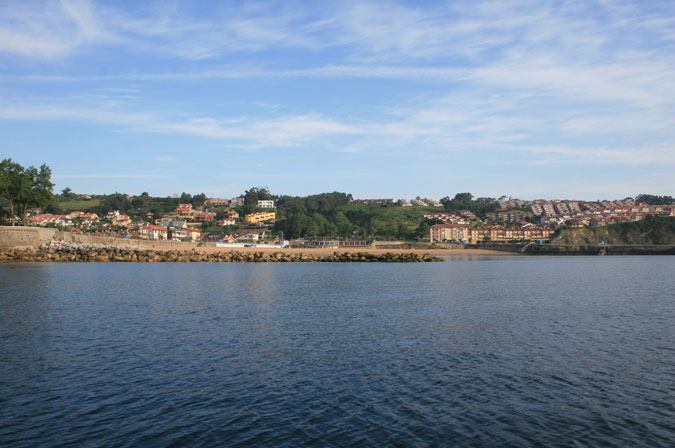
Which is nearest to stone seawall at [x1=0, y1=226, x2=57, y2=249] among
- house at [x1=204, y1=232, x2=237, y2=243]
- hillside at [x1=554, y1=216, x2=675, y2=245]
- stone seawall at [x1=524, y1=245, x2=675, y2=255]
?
house at [x1=204, y1=232, x2=237, y2=243]

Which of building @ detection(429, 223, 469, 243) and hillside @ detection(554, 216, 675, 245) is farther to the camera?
building @ detection(429, 223, 469, 243)

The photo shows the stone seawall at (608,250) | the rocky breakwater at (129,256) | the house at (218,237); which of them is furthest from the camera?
the house at (218,237)

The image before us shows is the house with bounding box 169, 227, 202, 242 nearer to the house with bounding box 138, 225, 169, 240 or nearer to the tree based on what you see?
the house with bounding box 138, 225, 169, 240

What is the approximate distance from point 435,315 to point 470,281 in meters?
21.2

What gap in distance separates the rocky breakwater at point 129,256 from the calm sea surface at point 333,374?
44540mm

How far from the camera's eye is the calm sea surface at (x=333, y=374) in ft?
32.9

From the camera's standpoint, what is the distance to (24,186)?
72.3m

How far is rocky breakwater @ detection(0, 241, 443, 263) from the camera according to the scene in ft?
216

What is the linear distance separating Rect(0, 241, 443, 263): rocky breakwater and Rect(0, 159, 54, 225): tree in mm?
9073

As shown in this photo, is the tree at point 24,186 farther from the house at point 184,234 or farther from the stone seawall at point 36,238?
the house at point 184,234

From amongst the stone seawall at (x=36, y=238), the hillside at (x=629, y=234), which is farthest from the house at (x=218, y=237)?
the hillside at (x=629, y=234)

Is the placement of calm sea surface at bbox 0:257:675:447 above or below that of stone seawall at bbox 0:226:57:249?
below

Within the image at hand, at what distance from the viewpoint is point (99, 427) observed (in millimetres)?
10109

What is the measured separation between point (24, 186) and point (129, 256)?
61.0 feet
